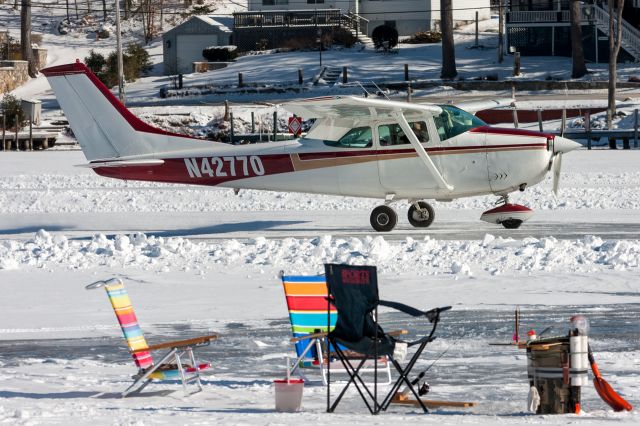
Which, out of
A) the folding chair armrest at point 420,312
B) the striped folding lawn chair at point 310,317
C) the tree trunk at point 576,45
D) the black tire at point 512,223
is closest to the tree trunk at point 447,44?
the tree trunk at point 576,45

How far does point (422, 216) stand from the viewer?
18594 mm

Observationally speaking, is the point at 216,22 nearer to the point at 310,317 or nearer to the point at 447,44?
the point at 447,44

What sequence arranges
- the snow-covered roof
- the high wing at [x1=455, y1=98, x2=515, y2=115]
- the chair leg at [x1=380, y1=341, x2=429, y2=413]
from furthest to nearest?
the snow-covered roof
the high wing at [x1=455, y1=98, x2=515, y2=115]
the chair leg at [x1=380, y1=341, x2=429, y2=413]

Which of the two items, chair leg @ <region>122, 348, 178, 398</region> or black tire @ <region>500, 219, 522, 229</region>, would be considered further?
black tire @ <region>500, 219, 522, 229</region>

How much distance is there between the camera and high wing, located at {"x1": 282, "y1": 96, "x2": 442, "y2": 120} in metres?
17.3

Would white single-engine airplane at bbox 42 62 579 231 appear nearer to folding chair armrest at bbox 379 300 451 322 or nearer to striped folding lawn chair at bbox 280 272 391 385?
striped folding lawn chair at bbox 280 272 391 385

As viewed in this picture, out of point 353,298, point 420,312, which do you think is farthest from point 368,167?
point 353,298

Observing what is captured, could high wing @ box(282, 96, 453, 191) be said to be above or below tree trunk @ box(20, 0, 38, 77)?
below

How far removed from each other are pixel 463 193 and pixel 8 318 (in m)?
8.41

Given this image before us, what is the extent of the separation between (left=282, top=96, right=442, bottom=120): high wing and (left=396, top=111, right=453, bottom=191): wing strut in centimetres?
15

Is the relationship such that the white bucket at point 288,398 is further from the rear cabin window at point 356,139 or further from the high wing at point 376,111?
the rear cabin window at point 356,139

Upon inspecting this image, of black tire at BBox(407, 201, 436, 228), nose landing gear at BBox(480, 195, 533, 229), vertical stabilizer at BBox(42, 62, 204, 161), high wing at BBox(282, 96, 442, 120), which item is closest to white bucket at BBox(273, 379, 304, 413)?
high wing at BBox(282, 96, 442, 120)

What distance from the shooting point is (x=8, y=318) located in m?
11.8

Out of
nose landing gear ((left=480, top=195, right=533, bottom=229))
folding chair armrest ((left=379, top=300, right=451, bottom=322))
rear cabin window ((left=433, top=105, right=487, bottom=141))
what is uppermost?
rear cabin window ((left=433, top=105, right=487, bottom=141))
